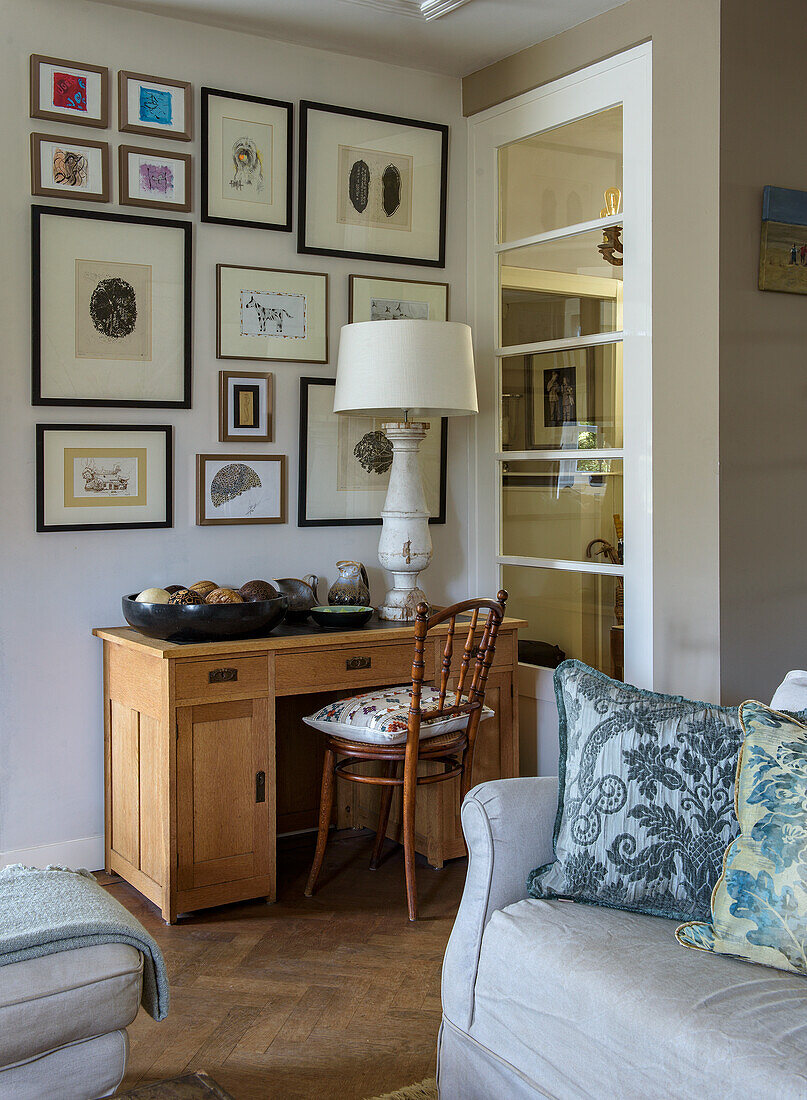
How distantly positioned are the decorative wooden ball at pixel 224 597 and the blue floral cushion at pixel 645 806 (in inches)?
50.3

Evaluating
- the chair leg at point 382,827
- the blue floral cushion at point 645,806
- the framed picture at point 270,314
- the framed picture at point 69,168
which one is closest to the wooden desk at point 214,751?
the chair leg at point 382,827

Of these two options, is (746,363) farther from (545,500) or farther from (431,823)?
(431,823)

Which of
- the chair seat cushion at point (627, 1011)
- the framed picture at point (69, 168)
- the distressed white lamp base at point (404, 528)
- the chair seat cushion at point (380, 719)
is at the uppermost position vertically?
the framed picture at point (69, 168)

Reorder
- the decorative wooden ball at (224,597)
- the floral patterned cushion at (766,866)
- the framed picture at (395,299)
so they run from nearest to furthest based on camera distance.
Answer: the floral patterned cushion at (766,866)
the decorative wooden ball at (224,597)
the framed picture at (395,299)

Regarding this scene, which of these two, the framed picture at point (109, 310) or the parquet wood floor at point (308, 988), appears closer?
the parquet wood floor at point (308, 988)

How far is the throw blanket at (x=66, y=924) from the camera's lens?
1.72 m

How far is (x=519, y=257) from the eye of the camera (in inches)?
144

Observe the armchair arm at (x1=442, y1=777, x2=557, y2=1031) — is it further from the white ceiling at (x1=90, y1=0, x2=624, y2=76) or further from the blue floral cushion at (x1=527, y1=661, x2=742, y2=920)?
the white ceiling at (x1=90, y1=0, x2=624, y2=76)

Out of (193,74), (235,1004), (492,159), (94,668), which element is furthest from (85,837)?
(492,159)

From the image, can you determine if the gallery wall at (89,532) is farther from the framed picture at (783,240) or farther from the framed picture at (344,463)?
the framed picture at (783,240)

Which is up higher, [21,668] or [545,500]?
[545,500]

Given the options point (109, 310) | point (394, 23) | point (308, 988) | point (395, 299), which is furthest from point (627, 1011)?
point (394, 23)

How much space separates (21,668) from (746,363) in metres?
A: 2.31

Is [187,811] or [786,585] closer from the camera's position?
[187,811]
